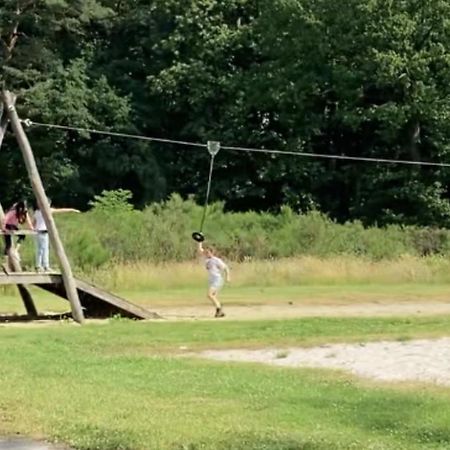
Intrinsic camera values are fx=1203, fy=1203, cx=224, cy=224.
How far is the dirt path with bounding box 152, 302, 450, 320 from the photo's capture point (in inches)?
1099

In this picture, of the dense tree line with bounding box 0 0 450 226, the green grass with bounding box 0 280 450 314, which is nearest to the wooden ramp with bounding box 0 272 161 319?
the green grass with bounding box 0 280 450 314

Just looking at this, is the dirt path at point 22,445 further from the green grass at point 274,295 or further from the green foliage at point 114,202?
the green foliage at point 114,202

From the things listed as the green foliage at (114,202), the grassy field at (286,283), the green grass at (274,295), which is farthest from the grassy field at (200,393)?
the green foliage at (114,202)

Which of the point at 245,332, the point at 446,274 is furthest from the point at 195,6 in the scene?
the point at 245,332

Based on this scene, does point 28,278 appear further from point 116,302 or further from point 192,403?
point 192,403

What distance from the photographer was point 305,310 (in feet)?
98.6

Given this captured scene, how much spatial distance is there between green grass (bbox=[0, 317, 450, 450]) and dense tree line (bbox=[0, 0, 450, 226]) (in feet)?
125

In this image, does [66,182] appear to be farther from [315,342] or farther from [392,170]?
[315,342]

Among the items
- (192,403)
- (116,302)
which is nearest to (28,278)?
(116,302)

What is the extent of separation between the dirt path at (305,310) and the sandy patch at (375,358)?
725 centimetres

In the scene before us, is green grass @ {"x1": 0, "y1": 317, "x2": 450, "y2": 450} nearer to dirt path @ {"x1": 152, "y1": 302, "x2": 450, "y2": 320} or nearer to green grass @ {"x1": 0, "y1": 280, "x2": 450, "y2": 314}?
dirt path @ {"x1": 152, "y1": 302, "x2": 450, "y2": 320}

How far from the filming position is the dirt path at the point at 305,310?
2792 centimetres

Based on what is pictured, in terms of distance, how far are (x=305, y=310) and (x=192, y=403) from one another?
17.5 metres

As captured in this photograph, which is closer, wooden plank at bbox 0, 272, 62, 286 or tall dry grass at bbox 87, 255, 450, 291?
wooden plank at bbox 0, 272, 62, 286
